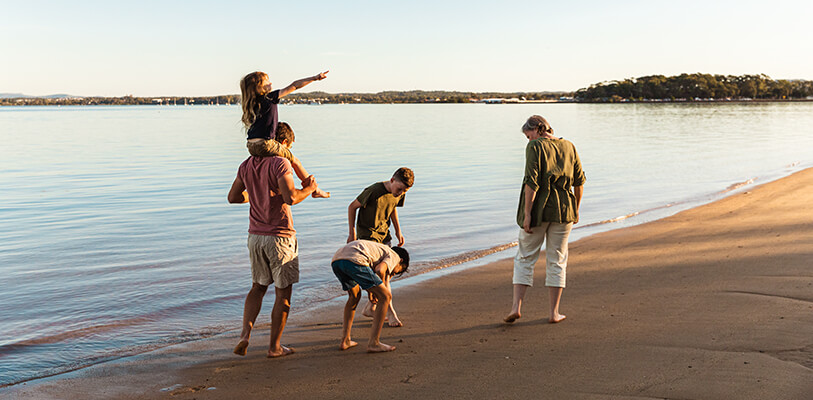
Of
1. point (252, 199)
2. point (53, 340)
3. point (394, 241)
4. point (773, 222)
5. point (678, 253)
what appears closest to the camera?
point (252, 199)

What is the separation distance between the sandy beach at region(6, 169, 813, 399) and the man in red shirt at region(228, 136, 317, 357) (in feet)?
2.24

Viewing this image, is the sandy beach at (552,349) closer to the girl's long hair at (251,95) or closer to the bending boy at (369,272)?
the bending boy at (369,272)

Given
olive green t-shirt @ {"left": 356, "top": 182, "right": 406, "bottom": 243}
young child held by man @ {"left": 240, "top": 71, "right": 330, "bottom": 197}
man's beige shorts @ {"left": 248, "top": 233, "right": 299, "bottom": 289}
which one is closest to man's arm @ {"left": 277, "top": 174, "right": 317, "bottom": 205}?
young child held by man @ {"left": 240, "top": 71, "right": 330, "bottom": 197}

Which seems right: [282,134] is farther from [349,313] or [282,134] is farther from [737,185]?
[737,185]

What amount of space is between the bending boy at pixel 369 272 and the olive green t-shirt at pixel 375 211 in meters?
0.34

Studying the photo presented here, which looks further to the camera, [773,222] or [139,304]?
[773,222]

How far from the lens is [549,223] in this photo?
6.24 meters

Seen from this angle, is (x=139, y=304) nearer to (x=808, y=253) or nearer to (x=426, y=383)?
(x=426, y=383)

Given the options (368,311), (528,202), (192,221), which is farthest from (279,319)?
(192,221)

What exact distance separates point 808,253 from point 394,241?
6542 millimetres

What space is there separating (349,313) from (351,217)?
2.75 feet

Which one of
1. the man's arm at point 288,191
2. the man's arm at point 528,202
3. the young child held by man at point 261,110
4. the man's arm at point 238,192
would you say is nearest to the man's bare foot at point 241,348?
the man's arm at point 238,192

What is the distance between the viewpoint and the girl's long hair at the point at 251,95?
510cm

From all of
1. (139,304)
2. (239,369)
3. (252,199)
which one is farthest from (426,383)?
(139,304)
